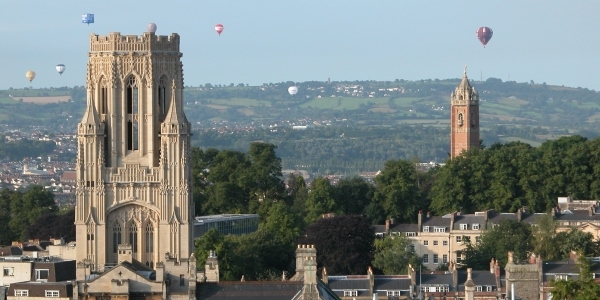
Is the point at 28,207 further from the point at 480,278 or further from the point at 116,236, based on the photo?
the point at 116,236

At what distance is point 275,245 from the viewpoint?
10019 centimetres

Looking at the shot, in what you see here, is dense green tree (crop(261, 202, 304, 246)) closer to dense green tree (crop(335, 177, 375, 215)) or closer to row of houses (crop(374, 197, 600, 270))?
row of houses (crop(374, 197, 600, 270))

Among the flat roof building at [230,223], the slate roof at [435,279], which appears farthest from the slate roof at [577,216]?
the slate roof at [435,279]

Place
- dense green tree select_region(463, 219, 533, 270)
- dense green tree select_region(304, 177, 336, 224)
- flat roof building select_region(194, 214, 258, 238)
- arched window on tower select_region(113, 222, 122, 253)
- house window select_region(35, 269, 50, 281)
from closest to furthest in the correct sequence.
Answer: house window select_region(35, 269, 50, 281), arched window on tower select_region(113, 222, 122, 253), dense green tree select_region(463, 219, 533, 270), flat roof building select_region(194, 214, 258, 238), dense green tree select_region(304, 177, 336, 224)

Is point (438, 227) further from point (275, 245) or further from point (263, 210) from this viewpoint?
point (275, 245)

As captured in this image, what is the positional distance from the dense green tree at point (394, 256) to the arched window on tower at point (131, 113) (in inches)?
751

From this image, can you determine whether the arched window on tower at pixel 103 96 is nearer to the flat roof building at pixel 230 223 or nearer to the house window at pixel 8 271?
the house window at pixel 8 271

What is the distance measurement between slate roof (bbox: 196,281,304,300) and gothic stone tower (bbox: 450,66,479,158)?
374ft

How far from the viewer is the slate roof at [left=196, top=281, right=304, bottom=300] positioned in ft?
189

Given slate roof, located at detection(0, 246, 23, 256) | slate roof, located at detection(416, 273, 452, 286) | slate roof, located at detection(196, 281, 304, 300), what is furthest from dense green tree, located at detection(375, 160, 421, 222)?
slate roof, located at detection(196, 281, 304, 300)

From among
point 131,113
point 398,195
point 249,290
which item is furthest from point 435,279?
point 398,195

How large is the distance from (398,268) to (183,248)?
819 inches

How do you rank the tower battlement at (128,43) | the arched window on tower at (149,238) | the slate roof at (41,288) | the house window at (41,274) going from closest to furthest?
the slate roof at (41,288) → the house window at (41,274) → the arched window on tower at (149,238) → the tower battlement at (128,43)

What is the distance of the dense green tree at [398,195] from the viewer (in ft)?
402
